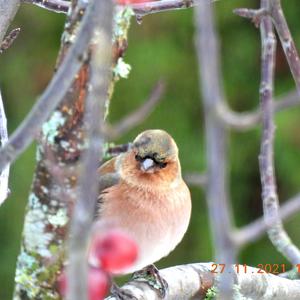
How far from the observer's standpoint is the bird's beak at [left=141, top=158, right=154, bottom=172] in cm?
193

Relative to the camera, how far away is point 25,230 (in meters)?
1.14

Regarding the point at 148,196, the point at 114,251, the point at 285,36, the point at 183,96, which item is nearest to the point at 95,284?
the point at 114,251

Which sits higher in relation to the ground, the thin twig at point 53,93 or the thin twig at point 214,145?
the thin twig at point 53,93

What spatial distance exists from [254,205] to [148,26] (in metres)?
0.90

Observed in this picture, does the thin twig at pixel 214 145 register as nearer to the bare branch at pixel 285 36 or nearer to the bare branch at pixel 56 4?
the bare branch at pixel 285 36

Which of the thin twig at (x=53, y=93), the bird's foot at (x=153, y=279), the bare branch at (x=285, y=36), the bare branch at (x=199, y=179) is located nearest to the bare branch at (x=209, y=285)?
the bird's foot at (x=153, y=279)

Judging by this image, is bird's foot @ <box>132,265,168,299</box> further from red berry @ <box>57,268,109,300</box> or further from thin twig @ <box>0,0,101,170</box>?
thin twig @ <box>0,0,101,170</box>

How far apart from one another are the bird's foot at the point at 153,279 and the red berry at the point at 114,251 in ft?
1.45

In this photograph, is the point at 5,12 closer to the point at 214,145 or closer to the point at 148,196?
the point at 148,196

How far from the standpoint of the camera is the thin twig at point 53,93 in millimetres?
856

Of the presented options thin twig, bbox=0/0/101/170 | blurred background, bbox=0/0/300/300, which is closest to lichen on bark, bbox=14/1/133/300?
thin twig, bbox=0/0/101/170

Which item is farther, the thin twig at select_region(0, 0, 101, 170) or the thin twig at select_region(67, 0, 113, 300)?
the thin twig at select_region(0, 0, 101, 170)

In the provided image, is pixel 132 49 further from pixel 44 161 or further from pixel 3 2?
pixel 44 161

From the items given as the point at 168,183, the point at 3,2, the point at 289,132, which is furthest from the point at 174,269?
the point at 289,132
